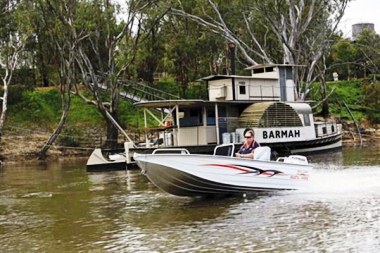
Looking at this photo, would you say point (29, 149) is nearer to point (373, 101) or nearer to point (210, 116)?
point (210, 116)

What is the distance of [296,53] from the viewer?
41469 mm

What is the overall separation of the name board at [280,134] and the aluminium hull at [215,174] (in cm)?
1550

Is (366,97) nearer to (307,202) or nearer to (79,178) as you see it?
(79,178)

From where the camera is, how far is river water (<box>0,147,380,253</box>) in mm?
9828

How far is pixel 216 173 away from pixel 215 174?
34 mm

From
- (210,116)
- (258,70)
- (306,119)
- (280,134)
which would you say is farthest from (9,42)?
(306,119)

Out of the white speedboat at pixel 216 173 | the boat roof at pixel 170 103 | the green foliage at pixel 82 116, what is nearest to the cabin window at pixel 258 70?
the boat roof at pixel 170 103

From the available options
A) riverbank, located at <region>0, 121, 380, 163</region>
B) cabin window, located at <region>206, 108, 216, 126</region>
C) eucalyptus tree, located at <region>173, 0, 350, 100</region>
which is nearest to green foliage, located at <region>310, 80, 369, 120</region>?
eucalyptus tree, located at <region>173, 0, 350, 100</region>

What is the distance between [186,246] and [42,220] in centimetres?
495

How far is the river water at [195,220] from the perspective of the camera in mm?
9828

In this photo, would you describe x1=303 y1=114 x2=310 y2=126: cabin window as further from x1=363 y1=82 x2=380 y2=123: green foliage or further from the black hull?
x1=363 y1=82 x2=380 y2=123: green foliage

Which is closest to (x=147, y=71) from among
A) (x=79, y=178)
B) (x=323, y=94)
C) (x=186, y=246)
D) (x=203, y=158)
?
(x=323, y=94)

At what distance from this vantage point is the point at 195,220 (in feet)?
40.3

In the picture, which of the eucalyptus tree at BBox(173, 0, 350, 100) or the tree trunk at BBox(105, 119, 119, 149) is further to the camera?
the eucalyptus tree at BBox(173, 0, 350, 100)
